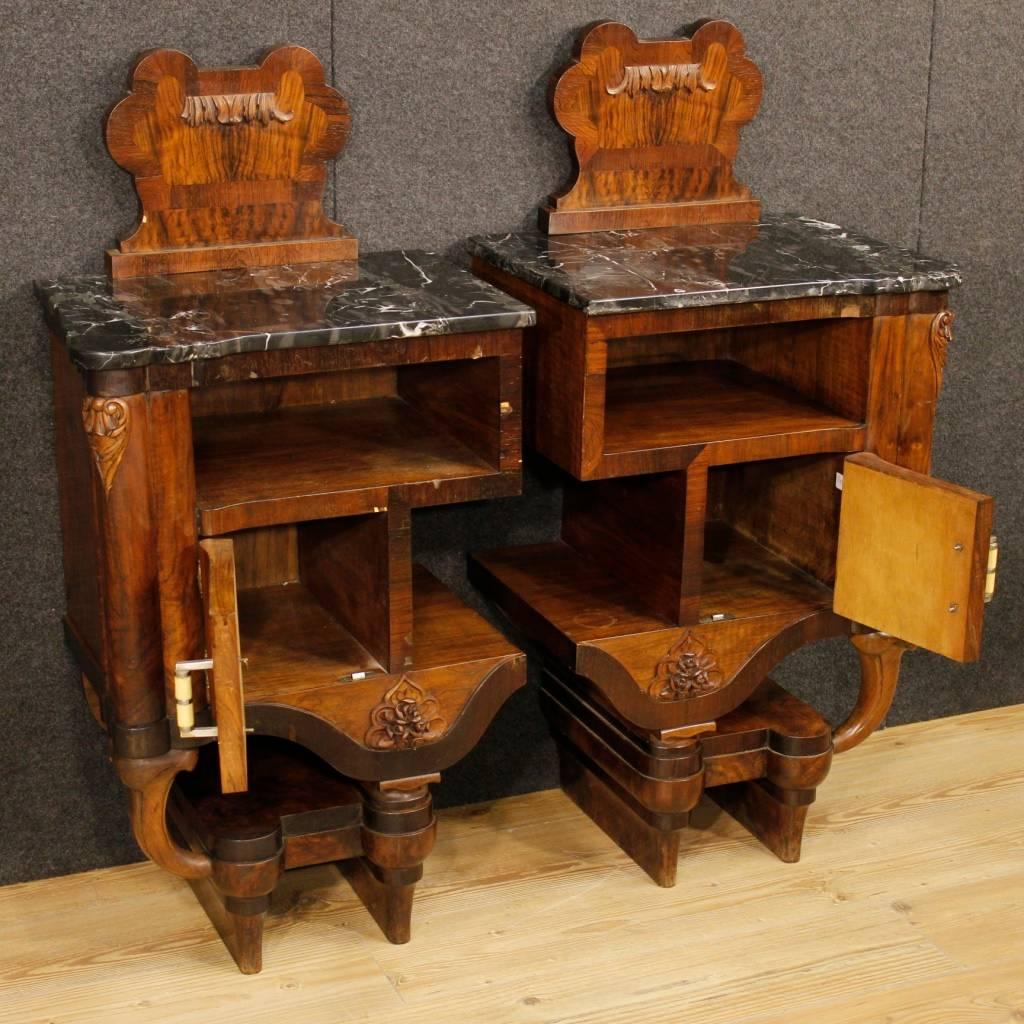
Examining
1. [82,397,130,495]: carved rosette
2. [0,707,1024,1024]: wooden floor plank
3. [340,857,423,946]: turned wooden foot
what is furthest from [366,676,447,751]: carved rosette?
[82,397,130,495]: carved rosette

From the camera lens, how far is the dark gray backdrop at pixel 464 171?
1.97 m

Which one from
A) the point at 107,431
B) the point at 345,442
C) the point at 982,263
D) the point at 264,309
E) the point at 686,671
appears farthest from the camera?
the point at 982,263

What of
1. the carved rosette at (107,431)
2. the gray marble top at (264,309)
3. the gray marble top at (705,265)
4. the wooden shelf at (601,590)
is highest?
the gray marble top at (705,265)

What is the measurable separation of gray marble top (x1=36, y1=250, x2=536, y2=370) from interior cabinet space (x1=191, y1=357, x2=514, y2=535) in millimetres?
90

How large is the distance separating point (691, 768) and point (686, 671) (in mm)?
143

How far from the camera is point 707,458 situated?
1.98 metres

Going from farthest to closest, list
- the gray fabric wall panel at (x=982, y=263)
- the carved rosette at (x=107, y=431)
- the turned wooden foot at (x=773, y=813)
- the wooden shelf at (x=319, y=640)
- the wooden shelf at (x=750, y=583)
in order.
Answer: the gray fabric wall panel at (x=982, y=263)
the turned wooden foot at (x=773, y=813)
the wooden shelf at (x=750, y=583)
the wooden shelf at (x=319, y=640)
the carved rosette at (x=107, y=431)

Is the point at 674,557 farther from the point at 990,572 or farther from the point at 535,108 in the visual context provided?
the point at 535,108

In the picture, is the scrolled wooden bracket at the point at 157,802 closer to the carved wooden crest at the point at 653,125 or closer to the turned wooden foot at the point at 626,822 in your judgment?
the turned wooden foot at the point at 626,822

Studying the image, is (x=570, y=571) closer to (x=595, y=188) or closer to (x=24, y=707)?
(x=595, y=188)

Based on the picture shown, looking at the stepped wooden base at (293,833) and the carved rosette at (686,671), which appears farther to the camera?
the carved rosette at (686,671)

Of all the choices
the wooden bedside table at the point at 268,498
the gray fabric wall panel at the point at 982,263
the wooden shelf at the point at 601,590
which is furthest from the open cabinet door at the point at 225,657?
the gray fabric wall panel at the point at 982,263

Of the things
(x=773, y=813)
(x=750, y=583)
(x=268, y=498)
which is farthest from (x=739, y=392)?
(x=268, y=498)

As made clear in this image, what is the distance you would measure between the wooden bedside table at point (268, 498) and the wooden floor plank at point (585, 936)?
7 cm
